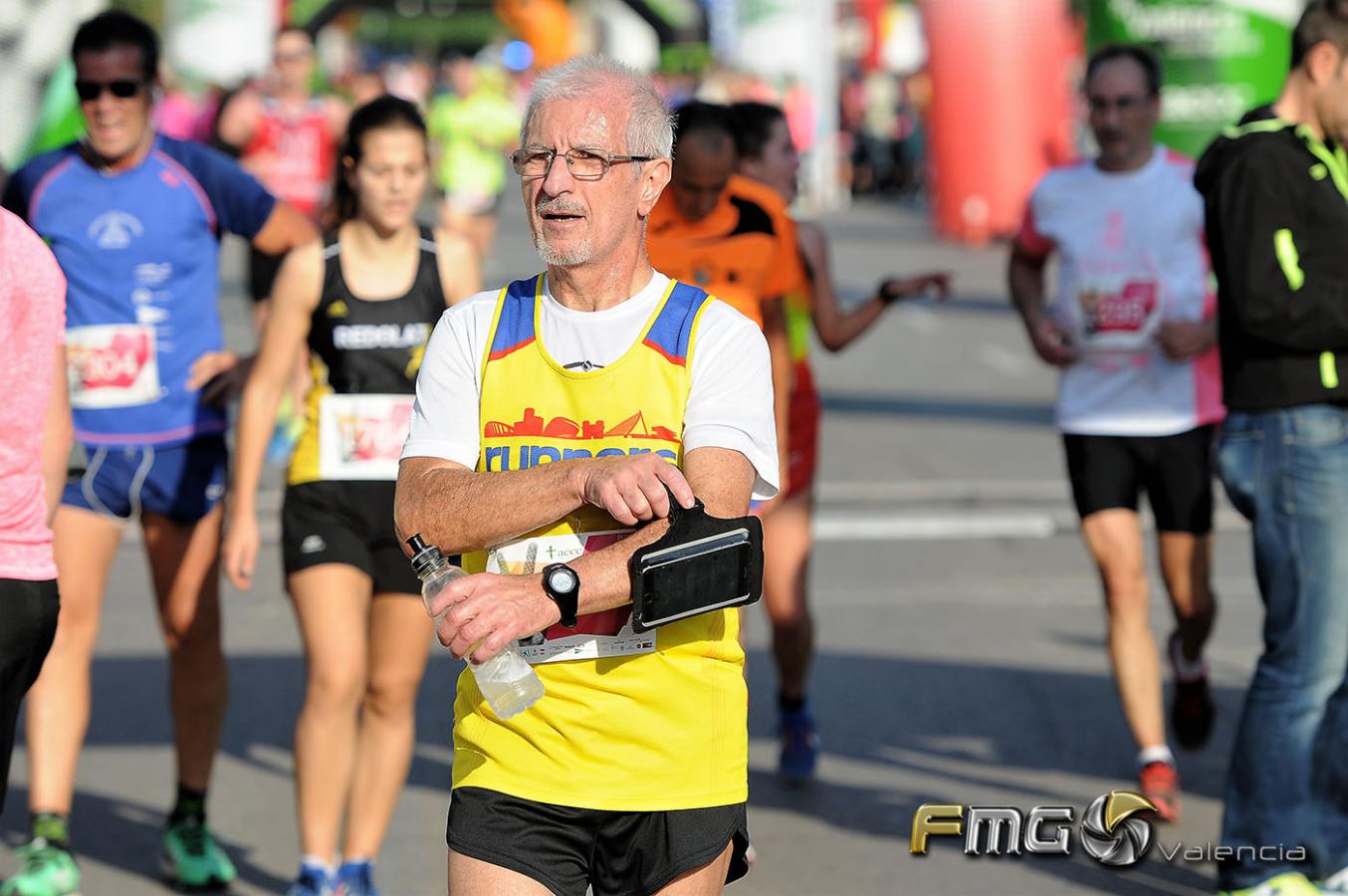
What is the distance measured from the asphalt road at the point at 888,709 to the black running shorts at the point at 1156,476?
0.89 meters

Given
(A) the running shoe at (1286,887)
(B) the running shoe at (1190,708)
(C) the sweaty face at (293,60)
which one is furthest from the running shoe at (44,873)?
(C) the sweaty face at (293,60)

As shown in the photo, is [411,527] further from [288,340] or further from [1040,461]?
[1040,461]

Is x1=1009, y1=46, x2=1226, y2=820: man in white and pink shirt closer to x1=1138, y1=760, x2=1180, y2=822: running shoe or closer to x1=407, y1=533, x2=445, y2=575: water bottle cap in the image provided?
x1=1138, y1=760, x2=1180, y2=822: running shoe

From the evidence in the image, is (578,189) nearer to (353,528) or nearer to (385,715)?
(353,528)

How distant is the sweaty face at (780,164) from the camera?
743 centimetres

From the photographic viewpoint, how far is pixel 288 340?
5574 millimetres

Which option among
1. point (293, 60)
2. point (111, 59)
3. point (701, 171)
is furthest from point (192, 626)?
point (293, 60)

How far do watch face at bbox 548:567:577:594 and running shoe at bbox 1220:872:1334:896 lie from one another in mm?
2635


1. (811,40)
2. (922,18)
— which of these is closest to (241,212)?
(922,18)

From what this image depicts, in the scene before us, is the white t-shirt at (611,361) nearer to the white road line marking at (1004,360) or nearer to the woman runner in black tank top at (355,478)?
the woman runner in black tank top at (355,478)

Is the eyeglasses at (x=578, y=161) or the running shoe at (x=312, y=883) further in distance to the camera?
the running shoe at (x=312, y=883)

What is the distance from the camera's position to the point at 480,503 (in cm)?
340

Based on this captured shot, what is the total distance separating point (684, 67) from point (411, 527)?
1986 inches

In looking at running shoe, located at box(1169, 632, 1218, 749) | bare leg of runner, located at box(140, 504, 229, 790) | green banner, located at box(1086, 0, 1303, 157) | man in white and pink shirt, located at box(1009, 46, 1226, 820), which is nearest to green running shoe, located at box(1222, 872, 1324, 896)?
man in white and pink shirt, located at box(1009, 46, 1226, 820)
